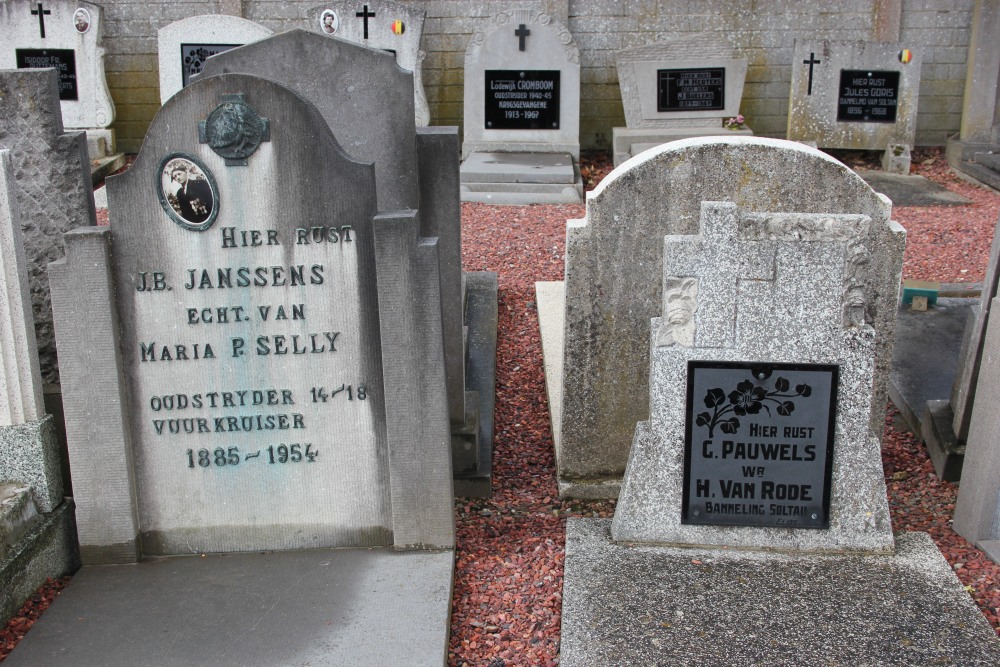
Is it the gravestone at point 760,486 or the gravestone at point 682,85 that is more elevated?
the gravestone at point 682,85

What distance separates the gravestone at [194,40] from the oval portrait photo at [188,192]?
29.5 feet

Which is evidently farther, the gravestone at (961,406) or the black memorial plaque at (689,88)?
the black memorial plaque at (689,88)

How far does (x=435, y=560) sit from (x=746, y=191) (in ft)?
6.76

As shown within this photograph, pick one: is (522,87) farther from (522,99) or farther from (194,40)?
(194,40)

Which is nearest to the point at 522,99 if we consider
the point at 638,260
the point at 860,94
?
the point at 860,94

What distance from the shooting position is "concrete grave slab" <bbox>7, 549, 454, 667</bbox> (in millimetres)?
3279

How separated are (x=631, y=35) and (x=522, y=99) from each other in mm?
2218

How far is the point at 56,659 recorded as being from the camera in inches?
129

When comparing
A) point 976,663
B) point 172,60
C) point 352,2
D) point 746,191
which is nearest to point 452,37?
point 352,2

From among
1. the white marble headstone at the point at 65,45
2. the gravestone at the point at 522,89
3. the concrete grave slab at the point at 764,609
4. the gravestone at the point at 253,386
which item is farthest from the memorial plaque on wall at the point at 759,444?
the white marble headstone at the point at 65,45

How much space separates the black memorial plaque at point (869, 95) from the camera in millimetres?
12539

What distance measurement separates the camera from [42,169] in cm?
420

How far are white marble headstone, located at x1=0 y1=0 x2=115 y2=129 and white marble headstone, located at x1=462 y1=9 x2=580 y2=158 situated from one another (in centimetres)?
496

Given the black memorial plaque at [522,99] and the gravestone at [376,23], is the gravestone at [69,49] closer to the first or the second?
the gravestone at [376,23]
